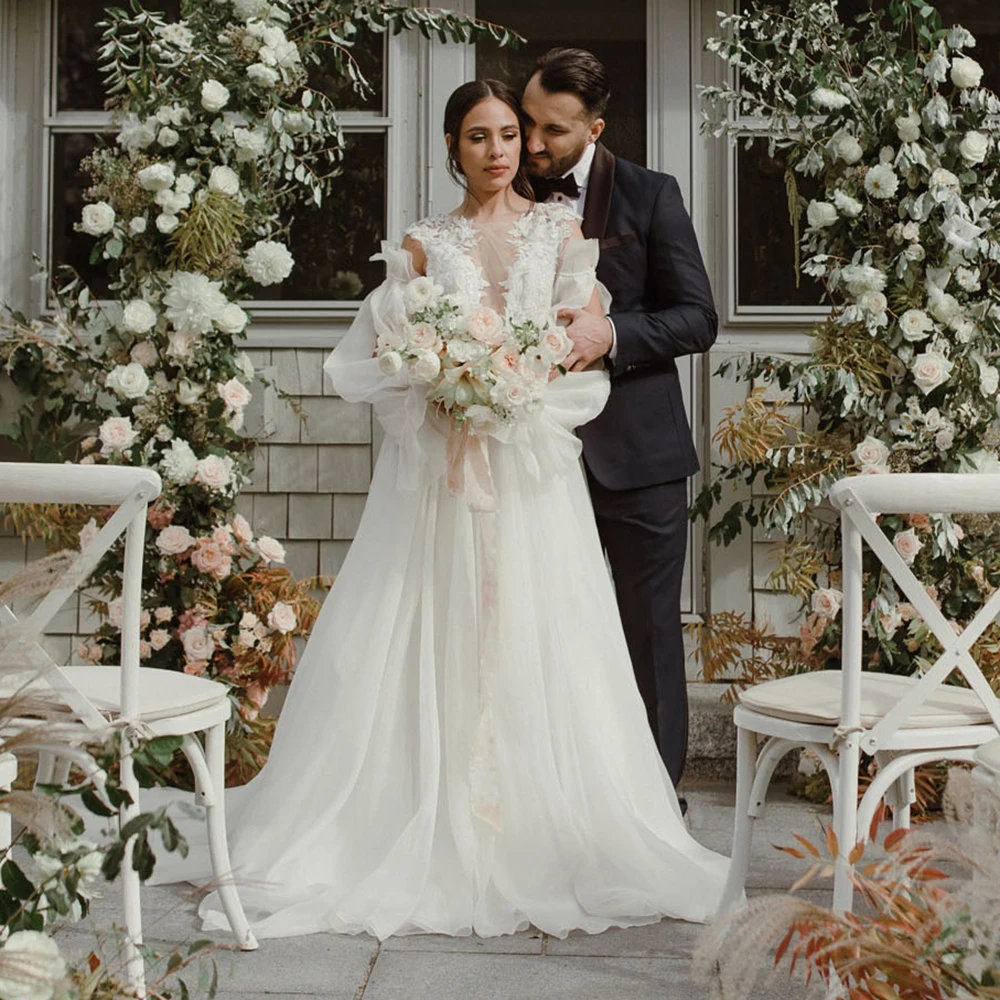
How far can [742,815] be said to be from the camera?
326 cm

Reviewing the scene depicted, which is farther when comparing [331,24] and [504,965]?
[331,24]

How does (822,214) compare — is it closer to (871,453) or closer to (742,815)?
(871,453)

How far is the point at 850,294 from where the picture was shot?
15.9 ft

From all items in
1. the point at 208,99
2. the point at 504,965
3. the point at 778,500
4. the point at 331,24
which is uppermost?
the point at 331,24

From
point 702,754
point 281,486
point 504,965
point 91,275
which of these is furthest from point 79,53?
point 504,965

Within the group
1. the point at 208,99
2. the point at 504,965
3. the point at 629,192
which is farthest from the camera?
the point at 208,99

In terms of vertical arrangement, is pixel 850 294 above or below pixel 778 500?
above

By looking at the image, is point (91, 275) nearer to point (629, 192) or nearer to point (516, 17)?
point (516, 17)

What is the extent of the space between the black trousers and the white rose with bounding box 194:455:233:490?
1.30 metres

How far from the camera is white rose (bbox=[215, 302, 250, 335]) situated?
485 cm

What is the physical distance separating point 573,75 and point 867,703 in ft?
6.55

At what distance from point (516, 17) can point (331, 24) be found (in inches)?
33.4

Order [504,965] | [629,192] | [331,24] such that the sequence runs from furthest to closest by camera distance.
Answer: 1. [331,24]
2. [629,192]
3. [504,965]

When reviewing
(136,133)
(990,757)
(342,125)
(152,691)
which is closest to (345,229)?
(342,125)
